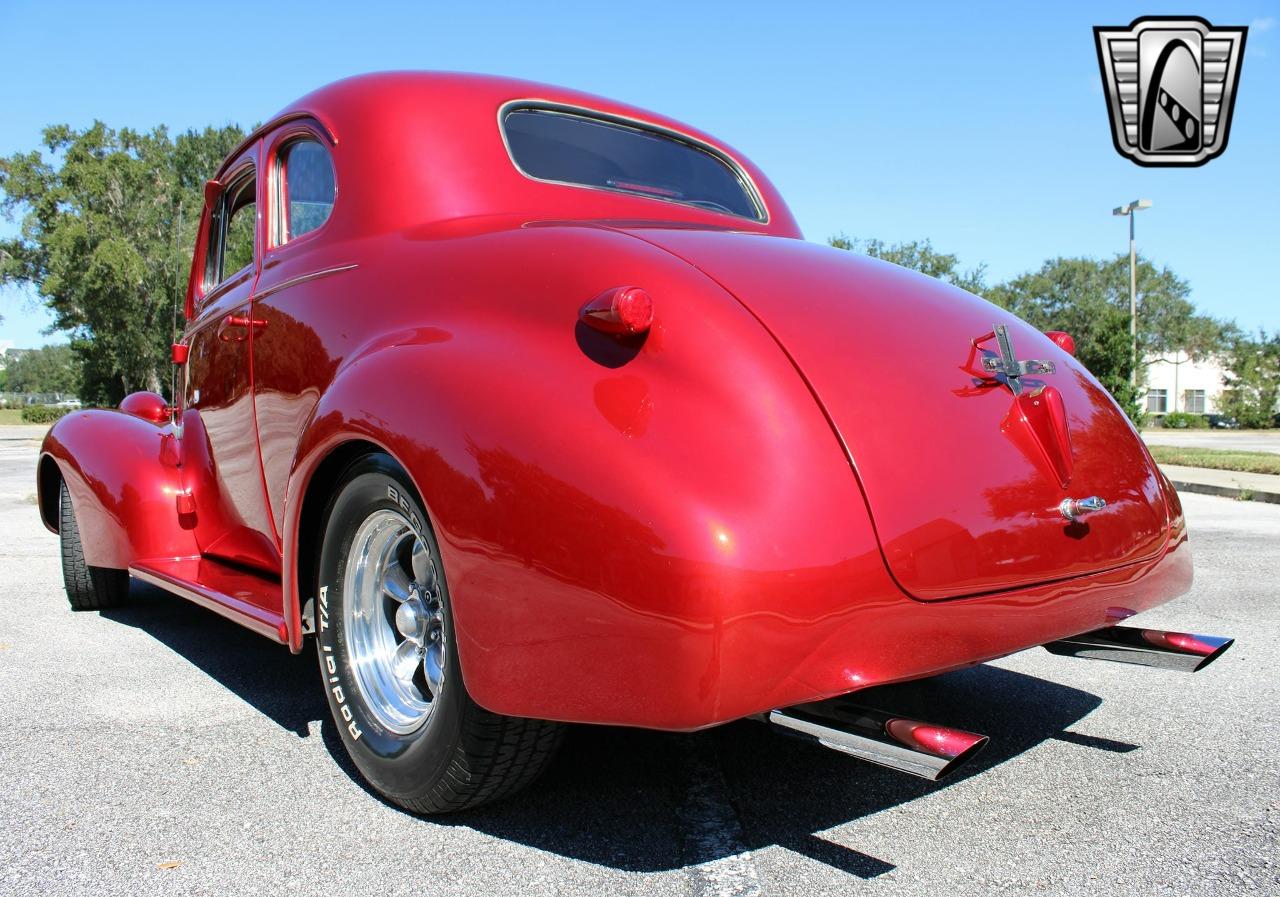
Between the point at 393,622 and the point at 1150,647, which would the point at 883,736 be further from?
the point at 393,622

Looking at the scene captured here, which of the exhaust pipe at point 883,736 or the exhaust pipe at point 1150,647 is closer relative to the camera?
the exhaust pipe at point 883,736

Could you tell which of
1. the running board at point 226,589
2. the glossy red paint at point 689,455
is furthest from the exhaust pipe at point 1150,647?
the running board at point 226,589

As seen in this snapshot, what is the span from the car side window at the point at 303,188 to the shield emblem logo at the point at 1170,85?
6524 mm

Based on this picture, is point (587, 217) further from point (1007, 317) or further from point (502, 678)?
point (502, 678)

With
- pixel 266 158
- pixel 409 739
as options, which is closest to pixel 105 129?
pixel 266 158

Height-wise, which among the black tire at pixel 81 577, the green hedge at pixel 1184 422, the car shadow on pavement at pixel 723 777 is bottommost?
the green hedge at pixel 1184 422

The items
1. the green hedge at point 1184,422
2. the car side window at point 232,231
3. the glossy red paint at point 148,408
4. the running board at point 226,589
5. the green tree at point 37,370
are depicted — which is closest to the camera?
the running board at point 226,589

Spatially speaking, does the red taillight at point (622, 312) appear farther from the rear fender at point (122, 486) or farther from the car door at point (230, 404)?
the rear fender at point (122, 486)

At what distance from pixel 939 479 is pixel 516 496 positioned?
859 millimetres

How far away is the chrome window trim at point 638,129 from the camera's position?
3.10m

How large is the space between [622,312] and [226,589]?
6.52 ft

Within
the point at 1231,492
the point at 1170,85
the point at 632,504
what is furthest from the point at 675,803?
the point at 1231,492

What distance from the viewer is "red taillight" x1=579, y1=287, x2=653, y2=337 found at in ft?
6.50

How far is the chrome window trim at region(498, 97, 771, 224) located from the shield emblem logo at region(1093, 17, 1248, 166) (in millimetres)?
5252
